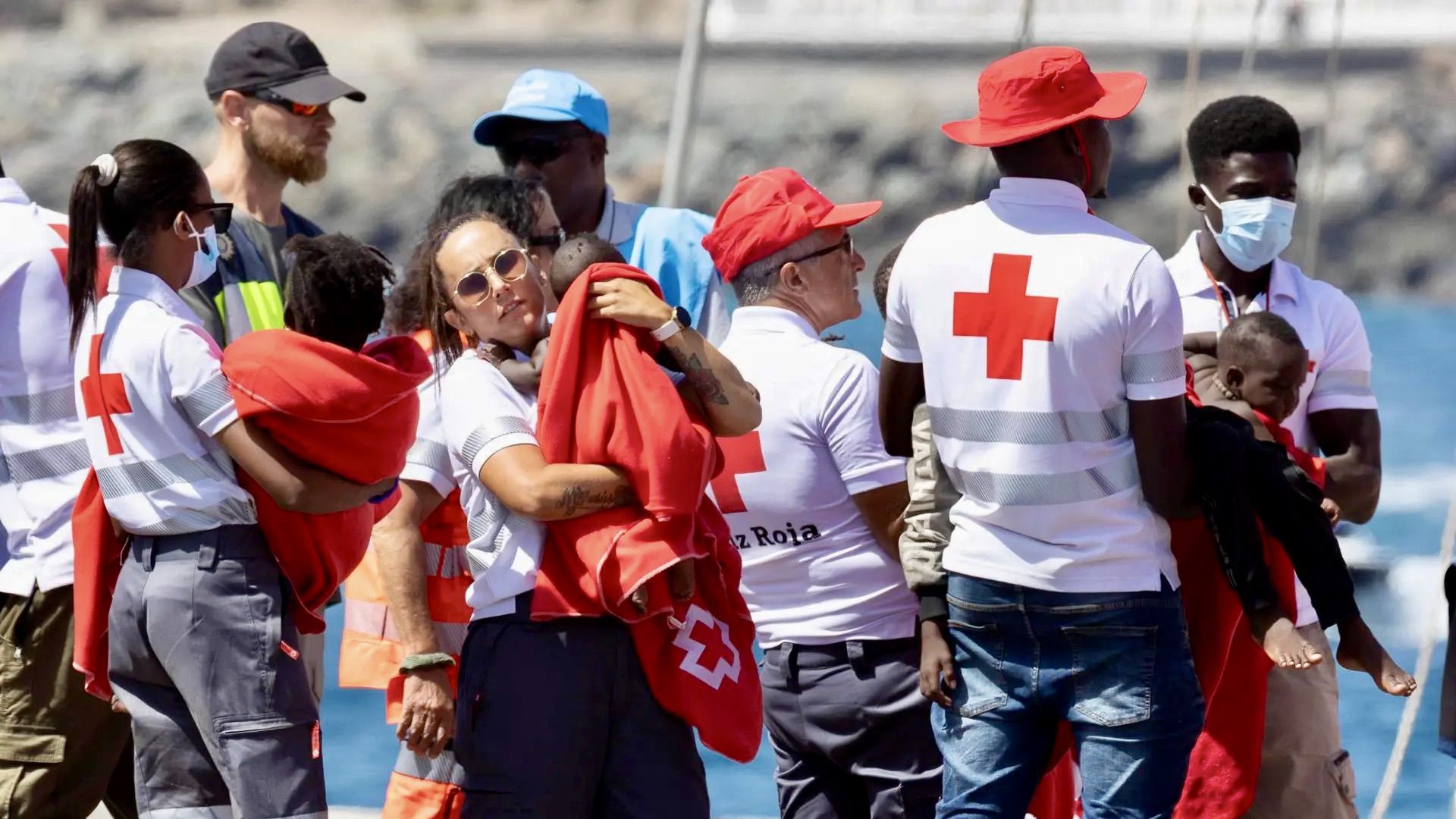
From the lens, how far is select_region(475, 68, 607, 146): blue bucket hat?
16.2 ft

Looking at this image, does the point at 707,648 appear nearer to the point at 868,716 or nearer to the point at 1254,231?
the point at 868,716

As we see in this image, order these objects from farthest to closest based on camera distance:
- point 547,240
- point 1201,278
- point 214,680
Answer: point 1201,278 < point 547,240 < point 214,680

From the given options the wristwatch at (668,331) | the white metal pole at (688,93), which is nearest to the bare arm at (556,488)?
the wristwatch at (668,331)

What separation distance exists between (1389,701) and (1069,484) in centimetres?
1758

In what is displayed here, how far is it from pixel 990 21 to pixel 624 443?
50.4m

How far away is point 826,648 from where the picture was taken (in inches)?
153

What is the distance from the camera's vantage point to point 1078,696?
11.1 ft

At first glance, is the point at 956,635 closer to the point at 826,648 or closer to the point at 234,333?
the point at 826,648

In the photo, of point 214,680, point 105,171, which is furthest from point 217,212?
point 214,680

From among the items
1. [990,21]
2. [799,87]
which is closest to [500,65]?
[799,87]

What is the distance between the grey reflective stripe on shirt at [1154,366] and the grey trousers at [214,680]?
5.05ft

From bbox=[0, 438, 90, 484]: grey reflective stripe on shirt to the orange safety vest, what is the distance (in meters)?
0.62

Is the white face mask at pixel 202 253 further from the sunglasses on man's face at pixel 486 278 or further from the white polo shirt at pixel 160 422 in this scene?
the sunglasses on man's face at pixel 486 278

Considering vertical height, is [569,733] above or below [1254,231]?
below
